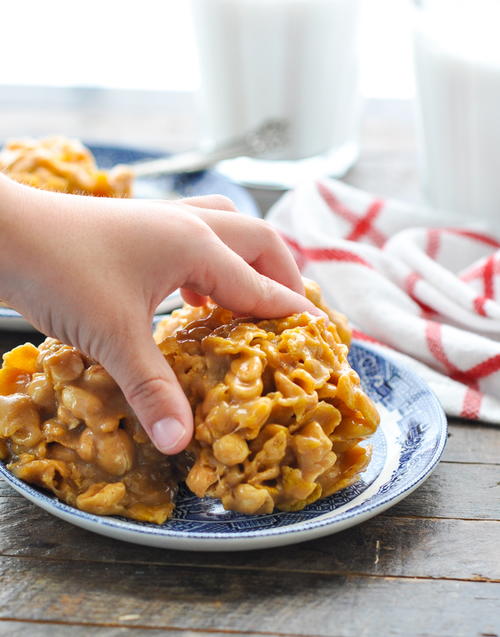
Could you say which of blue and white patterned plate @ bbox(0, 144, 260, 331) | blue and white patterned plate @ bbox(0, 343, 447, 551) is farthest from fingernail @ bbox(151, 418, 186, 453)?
blue and white patterned plate @ bbox(0, 144, 260, 331)

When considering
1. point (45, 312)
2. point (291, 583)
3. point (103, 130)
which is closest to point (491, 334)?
point (291, 583)

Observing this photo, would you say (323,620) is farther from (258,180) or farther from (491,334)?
(258,180)

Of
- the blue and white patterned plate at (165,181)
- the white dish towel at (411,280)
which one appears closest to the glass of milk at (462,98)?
the white dish towel at (411,280)

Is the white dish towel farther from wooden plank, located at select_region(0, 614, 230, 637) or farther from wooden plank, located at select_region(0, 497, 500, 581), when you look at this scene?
wooden plank, located at select_region(0, 614, 230, 637)

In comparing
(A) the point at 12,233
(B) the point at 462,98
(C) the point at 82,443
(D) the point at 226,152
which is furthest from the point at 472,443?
(D) the point at 226,152

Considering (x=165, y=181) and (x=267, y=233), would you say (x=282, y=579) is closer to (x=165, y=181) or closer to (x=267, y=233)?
(x=267, y=233)

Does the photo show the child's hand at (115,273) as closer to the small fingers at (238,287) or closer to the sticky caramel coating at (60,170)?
the small fingers at (238,287)
